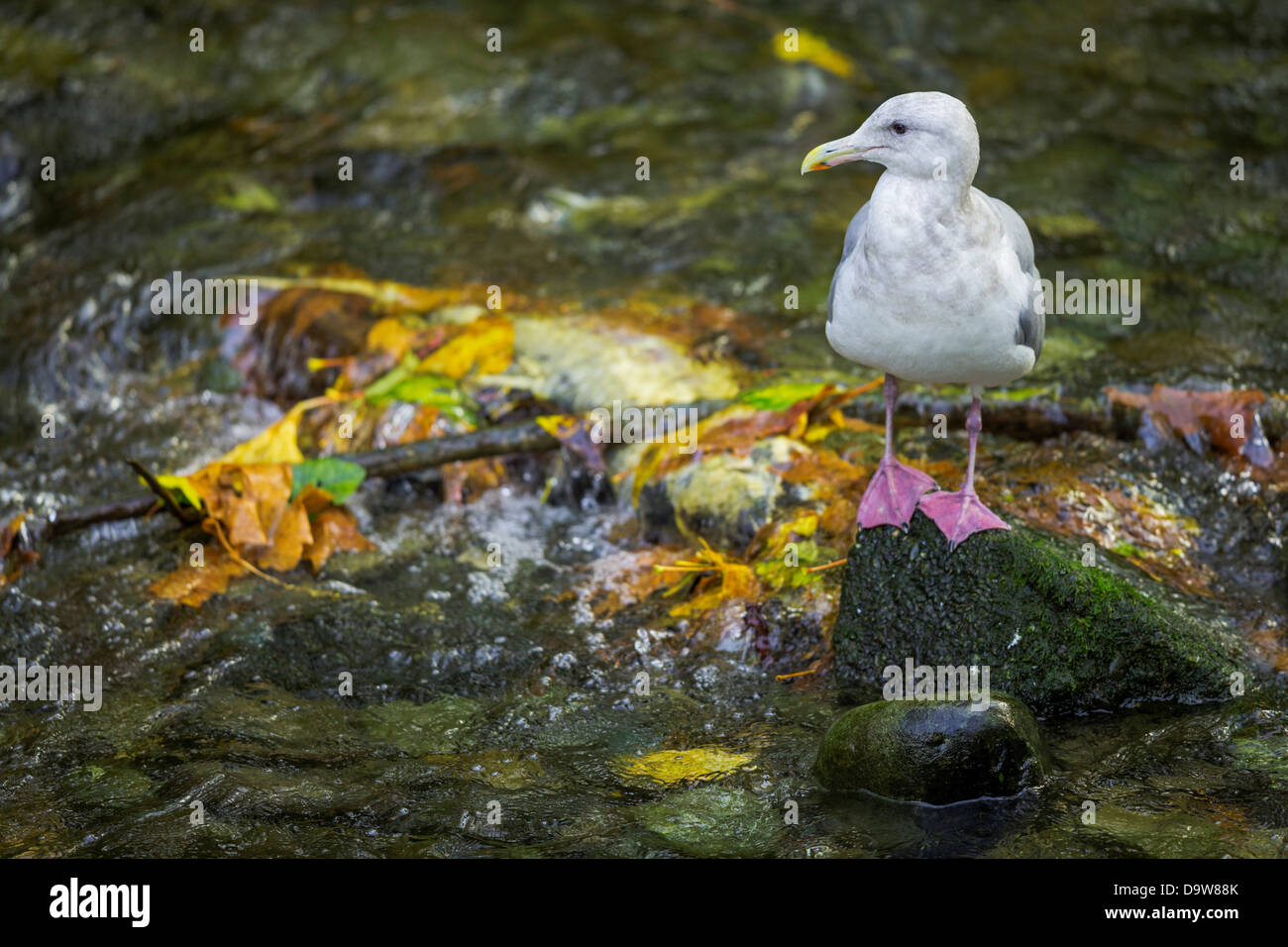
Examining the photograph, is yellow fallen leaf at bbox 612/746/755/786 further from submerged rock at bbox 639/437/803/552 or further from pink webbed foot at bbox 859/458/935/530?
submerged rock at bbox 639/437/803/552

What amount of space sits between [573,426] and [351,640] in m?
1.71

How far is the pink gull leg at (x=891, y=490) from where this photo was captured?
4758mm

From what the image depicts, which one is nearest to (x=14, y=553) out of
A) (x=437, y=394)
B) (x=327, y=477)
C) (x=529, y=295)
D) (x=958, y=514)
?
(x=327, y=477)

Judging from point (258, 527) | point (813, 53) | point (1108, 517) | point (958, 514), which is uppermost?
point (813, 53)

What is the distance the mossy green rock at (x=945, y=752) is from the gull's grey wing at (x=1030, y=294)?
4.20 ft

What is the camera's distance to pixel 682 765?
14.6 ft

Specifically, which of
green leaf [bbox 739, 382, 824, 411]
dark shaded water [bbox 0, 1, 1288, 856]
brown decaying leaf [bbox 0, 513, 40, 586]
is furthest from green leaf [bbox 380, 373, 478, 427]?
brown decaying leaf [bbox 0, 513, 40, 586]

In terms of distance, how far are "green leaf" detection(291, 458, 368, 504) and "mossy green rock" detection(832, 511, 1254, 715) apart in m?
2.56

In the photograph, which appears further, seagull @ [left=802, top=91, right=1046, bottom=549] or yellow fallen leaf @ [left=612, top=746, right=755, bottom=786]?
yellow fallen leaf @ [left=612, top=746, right=755, bottom=786]

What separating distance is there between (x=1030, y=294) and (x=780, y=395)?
1863 mm

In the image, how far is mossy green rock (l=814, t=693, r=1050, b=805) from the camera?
159 inches

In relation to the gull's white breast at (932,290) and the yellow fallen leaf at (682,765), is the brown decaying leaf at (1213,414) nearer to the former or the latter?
the gull's white breast at (932,290)

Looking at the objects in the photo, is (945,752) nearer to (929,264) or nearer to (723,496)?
(929,264)

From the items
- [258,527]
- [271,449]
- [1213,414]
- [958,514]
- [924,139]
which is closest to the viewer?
[924,139]
